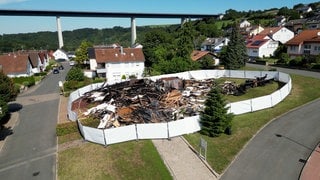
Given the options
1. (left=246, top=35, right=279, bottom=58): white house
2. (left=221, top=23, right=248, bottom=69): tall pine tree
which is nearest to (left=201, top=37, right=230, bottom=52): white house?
(left=246, top=35, right=279, bottom=58): white house

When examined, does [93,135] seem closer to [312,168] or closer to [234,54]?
Answer: [312,168]

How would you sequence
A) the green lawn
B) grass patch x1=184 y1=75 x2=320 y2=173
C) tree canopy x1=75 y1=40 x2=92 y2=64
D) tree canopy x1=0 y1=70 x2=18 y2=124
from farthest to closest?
tree canopy x1=75 y1=40 x2=92 y2=64 < tree canopy x1=0 y1=70 x2=18 y2=124 < grass patch x1=184 y1=75 x2=320 y2=173 < the green lawn

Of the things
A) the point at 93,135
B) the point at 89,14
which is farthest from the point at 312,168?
the point at 89,14

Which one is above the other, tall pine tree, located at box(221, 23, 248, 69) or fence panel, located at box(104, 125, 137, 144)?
tall pine tree, located at box(221, 23, 248, 69)

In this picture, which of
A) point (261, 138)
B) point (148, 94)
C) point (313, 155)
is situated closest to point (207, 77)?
point (148, 94)

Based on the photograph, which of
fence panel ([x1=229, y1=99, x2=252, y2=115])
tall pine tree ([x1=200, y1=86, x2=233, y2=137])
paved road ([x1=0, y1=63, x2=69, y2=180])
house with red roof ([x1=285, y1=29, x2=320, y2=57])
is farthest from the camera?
house with red roof ([x1=285, y1=29, x2=320, y2=57])

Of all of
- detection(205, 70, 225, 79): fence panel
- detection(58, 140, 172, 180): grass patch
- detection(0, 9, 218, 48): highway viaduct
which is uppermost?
detection(0, 9, 218, 48): highway viaduct

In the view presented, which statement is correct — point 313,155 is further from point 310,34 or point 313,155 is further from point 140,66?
point 310,34

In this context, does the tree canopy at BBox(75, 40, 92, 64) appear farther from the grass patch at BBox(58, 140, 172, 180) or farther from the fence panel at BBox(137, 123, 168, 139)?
the fence panel at BBox(137, 123, 168, 139)
